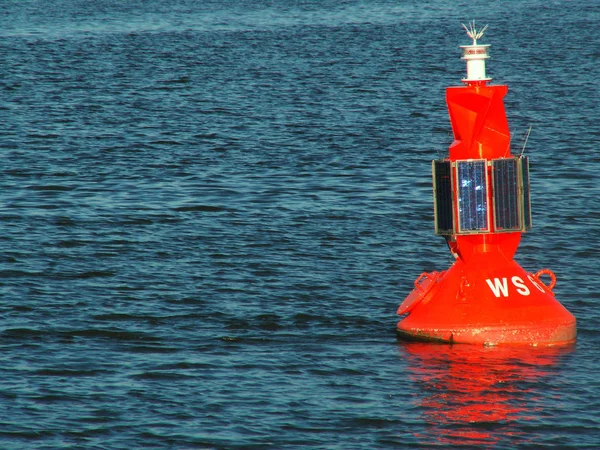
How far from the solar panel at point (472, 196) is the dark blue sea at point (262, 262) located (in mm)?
1759

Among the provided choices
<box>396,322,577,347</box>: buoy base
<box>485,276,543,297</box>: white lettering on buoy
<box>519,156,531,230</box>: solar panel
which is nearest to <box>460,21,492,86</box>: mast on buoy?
<box>519,156,531,230</box>: solar panel

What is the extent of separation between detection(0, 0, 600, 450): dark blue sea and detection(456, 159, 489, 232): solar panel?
1.76 meters

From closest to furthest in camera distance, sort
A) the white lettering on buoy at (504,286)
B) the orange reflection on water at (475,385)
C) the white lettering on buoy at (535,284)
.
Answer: the orange reflection on water at (475,385), the white lettering on buoy at (504,286), the white lettering on buoy at (535,284)

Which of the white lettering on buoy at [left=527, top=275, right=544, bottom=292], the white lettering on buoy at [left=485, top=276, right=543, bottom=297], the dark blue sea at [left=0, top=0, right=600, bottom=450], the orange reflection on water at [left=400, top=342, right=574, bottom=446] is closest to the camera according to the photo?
the orange reflection on water at [left=400, top=342, right=574, bottom=446]

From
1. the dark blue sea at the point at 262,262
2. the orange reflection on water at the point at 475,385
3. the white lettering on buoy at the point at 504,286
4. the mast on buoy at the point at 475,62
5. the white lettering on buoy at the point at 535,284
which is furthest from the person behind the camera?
the white lettering on buoy at the point at 535,284

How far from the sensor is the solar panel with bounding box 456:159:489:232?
16.1 meters

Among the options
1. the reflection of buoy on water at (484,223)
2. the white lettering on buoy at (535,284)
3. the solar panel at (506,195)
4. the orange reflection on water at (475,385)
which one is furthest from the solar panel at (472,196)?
the orange reflection on water at (475,385)

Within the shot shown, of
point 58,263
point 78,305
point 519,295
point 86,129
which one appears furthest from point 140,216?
point 86,129

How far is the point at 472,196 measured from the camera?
53.1ft

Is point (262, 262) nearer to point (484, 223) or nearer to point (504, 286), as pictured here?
point (484, 223)

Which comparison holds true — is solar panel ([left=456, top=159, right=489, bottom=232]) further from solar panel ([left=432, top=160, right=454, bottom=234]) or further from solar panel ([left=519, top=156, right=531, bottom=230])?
solar panel ([left=519, top=156, right=531, bottom=230])

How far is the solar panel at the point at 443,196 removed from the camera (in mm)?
16281

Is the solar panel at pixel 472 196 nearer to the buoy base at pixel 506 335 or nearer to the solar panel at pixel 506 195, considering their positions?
the solar panel at pixel 506 195

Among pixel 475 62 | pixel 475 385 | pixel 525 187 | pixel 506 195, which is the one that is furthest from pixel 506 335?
pixel 475 62
